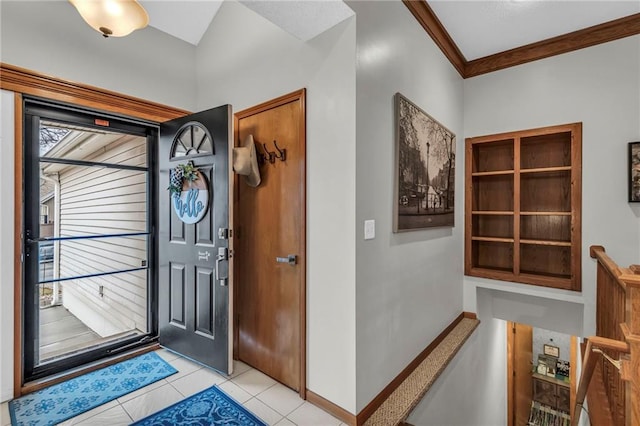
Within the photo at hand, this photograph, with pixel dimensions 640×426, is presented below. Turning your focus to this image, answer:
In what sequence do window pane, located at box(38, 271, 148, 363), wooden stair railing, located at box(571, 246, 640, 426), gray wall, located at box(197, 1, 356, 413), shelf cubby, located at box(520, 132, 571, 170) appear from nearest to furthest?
wooden stair railing, located at box(571, 246, 640, 426)
gray wall, located at box(197, 1, 356, 413)
window pane, located at box(38, 271, 148, 363)
shelf cubby, located at box(520, 132, 571, 170)

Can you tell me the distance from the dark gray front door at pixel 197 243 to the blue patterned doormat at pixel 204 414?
11.4 inches

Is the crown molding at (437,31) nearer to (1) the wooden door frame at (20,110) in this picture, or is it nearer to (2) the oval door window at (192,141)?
(2) the oval door window at (192,141)

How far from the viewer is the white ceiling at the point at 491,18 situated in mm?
2529

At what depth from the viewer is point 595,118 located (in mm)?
2865

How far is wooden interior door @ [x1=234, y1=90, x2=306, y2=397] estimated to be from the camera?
2160 millimetres

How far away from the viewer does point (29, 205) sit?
7.41ft

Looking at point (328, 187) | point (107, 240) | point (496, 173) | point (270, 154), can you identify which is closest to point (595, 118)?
point (496, 173)

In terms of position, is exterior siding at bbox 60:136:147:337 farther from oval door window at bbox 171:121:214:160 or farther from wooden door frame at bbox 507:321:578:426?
wooden door frame at bbox 507:321:578:426

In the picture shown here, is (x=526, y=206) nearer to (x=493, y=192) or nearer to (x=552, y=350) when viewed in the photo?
(x=493, y=192)

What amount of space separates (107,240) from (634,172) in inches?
190

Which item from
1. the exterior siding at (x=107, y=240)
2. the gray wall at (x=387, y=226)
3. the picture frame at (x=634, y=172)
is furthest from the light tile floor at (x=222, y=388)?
Result: the picture frame at (x=634, y=172)

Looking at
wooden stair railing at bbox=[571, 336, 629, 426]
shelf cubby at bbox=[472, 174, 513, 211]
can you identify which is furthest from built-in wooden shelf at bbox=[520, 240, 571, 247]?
wooden stair railing at bbox=[571, 336, 629, 426]

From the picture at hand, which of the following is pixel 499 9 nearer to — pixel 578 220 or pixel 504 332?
pixel 578 220

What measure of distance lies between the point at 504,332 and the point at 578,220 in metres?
→ 2.37
